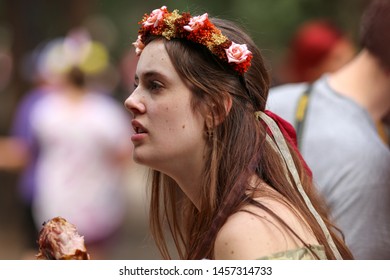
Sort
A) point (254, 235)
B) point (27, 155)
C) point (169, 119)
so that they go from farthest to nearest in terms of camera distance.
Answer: point (27, 155) < point (169, 119) < point (254, 235)

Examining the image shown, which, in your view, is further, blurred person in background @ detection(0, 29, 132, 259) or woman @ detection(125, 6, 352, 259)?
blurred person in background @ detection(0, 29, 132, 259)

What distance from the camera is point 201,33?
307cm

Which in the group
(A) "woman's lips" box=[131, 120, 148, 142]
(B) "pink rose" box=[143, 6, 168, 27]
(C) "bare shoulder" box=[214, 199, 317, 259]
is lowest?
(C) "bare shoulder" box=[214, 199, 317, 259]

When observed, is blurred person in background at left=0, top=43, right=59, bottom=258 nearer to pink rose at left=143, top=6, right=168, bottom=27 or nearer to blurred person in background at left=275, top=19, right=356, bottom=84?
blurred person in background at left=275, top=19, right=356, bottom=84

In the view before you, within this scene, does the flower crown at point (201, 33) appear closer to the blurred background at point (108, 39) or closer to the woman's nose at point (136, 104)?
the woman's nose at point (136, 104)

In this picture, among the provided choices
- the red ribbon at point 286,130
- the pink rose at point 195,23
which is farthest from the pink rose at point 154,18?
the red ribbon at point 286,130

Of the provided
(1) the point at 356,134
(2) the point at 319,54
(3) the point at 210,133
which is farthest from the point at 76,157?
(3) the point at 210,133

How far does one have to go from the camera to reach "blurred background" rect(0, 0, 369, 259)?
8.62 meters

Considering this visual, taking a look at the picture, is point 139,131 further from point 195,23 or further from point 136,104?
point 195,23

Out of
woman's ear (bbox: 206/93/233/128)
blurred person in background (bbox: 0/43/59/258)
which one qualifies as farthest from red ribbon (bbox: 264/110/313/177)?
blurred person in background (bbox: 0/43/59/258)

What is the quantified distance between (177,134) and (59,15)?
33.3ft

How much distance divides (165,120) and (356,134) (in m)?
1.50

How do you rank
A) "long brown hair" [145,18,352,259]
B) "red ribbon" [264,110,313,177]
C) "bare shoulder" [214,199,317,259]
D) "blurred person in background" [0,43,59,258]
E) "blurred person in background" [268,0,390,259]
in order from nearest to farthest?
"bare shoulder" [214,199,317,259]
"long brown hair" [145,18,352,259]
"red ribbon" [264,110,313,177]
"blurred person in background" [268,0,390,259]
"blurred person in background" [0,43,59,258]
